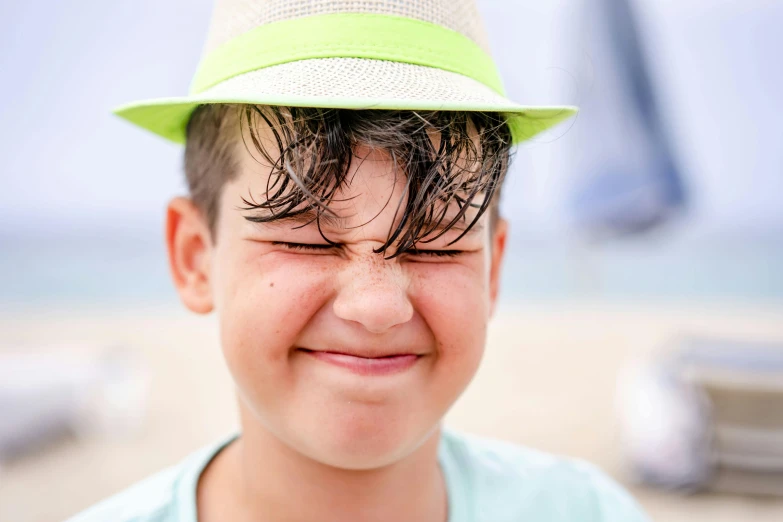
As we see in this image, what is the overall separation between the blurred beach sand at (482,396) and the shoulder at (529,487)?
8.55 ft

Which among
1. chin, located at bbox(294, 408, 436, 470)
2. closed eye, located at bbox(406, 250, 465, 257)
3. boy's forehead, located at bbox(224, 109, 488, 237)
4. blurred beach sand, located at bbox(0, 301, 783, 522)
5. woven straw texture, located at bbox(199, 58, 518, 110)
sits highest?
woven straw texture, located at bbox(199, 58, 518, 110)

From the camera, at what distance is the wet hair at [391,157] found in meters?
1.29

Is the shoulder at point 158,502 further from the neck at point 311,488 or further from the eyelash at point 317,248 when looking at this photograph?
the eyelash at point 317,248

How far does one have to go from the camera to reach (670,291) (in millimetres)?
20047

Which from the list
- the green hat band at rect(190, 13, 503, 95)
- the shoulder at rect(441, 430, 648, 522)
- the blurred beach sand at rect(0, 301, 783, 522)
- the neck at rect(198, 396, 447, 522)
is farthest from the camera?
the blurred beach sand at rect(0, 301, 783, 522)

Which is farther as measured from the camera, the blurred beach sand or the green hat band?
→ the blurred beach sand

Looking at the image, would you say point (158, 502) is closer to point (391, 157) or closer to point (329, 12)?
point (391, 157)

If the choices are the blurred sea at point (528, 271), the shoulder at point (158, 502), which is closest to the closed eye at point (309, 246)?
the shoulder at point (158, 502)

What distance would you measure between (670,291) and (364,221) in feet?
67.1

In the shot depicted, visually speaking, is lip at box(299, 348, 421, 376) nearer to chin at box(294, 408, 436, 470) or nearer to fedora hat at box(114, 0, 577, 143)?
chin at box(294, 408, 436, 470)

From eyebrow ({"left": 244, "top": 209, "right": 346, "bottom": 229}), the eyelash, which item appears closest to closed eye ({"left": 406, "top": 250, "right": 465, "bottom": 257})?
the eyelash

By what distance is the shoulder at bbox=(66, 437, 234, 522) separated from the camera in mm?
1596

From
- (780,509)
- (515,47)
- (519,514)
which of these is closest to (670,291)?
(515,47)

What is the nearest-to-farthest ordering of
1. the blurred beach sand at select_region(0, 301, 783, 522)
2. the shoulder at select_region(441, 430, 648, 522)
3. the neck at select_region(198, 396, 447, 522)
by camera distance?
the neck at select_region(198, 396, 447, 522) < the shoulder at select_region(441, 430, 648, 522) < the blurred beach sand at select_region(0, 301, 783, 522)
